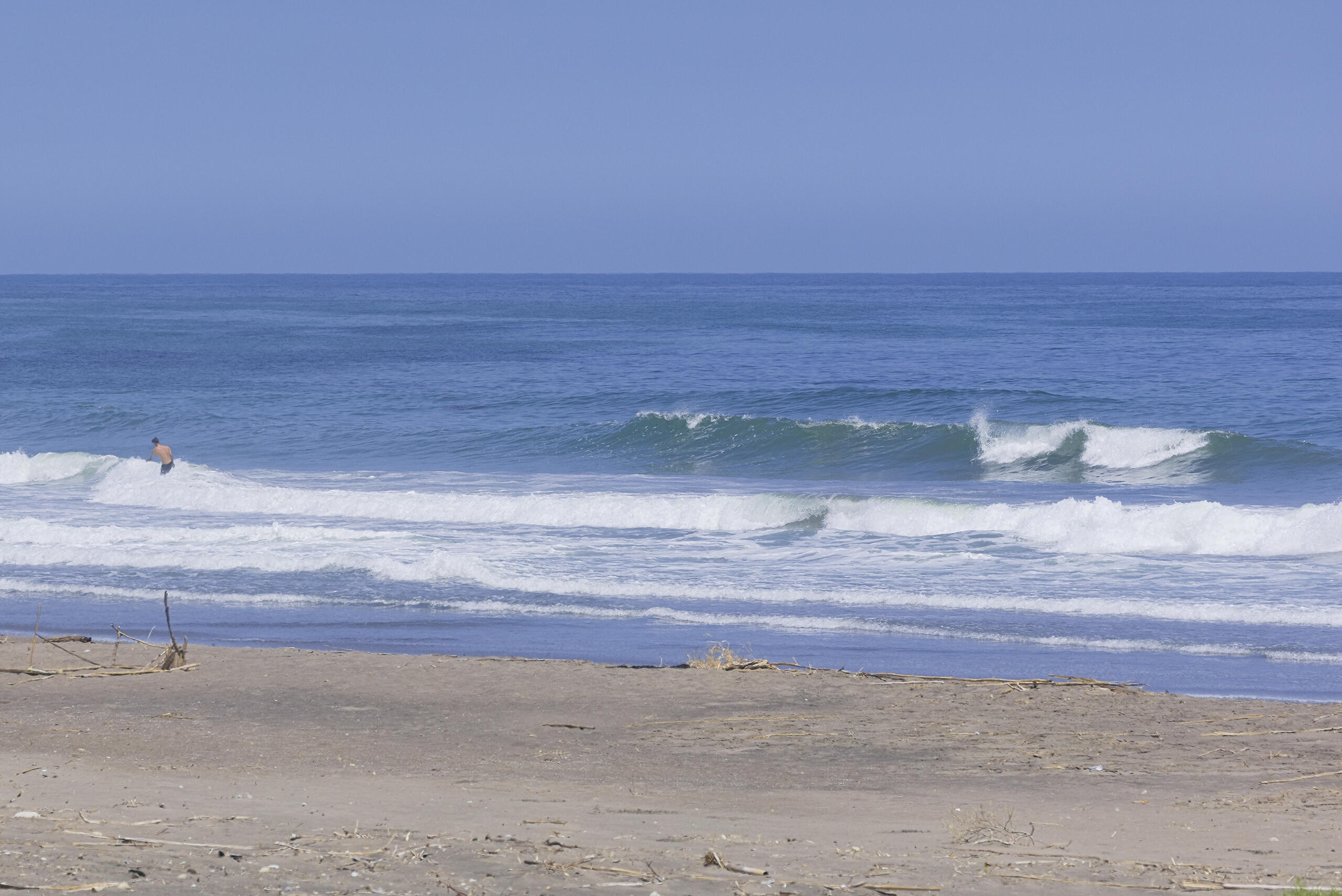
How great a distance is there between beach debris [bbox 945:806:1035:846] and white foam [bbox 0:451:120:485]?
72.8 ft

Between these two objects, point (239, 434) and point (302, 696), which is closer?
point (302, 696)

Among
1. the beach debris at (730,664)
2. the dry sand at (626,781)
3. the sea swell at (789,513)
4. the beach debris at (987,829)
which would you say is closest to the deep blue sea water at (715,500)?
the sea swell at (789,513)

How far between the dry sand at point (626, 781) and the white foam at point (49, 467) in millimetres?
15042

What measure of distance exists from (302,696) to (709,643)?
375cm

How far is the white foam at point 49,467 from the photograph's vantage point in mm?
24438

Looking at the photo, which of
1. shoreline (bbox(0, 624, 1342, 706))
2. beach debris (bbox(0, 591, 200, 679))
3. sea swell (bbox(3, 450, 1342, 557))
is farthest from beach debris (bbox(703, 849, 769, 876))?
sea swell (bbox(3, 450, 1342, 557))

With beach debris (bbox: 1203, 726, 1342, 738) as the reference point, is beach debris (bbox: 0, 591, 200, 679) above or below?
below

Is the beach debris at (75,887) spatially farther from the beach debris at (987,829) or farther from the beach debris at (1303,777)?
the beach debris at (1303,777)

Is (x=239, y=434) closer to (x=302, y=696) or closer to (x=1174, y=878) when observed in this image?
(x=302, y=696)

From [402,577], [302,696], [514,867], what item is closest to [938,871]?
[514,867]

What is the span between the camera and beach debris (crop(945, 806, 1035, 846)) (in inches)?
218

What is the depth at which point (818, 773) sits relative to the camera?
23.9 feet

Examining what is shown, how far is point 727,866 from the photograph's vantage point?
500cm

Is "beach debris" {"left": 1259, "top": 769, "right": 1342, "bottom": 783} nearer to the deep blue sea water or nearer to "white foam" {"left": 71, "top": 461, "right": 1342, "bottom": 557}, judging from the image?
the deep blue sea water
